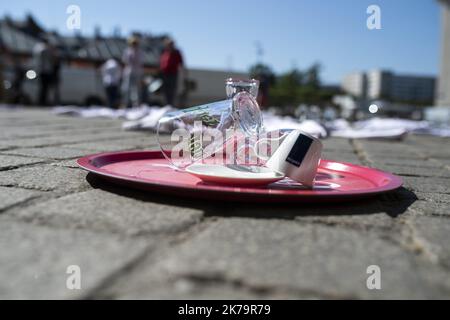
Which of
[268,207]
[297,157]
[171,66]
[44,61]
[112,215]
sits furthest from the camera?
[44,61]

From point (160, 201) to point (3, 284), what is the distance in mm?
741

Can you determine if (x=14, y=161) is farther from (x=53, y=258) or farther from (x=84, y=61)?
(x=84, y=61)

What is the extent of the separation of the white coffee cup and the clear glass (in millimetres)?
190

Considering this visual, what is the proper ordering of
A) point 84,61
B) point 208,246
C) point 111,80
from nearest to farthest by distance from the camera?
point 208,246 → point 111,80 → point 84,61

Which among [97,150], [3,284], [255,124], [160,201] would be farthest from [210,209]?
[97,150]

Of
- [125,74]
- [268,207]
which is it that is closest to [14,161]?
[268,207]

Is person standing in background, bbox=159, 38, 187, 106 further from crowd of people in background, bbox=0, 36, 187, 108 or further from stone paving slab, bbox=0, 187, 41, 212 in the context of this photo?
stone paving slab, bbox=0, 187, 41, 212

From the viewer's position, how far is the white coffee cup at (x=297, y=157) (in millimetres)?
1704

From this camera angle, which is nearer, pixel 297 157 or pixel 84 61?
pixel 297 157

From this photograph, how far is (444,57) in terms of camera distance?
2247cm

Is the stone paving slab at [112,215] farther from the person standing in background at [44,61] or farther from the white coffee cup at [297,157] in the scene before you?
the person standing in background at [44,61]

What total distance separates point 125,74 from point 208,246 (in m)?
11.3

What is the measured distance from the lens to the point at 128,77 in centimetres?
1145
